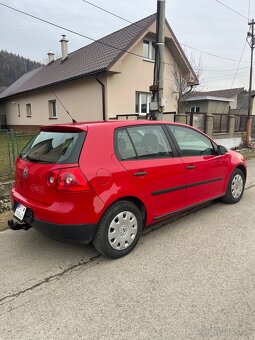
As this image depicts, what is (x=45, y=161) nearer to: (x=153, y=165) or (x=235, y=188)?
(x=153, y=165)

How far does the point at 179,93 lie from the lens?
1648 centimetres

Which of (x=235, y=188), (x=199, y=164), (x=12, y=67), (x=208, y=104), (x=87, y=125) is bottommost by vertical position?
(x=235, y=188)

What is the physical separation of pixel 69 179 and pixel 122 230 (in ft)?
2.90

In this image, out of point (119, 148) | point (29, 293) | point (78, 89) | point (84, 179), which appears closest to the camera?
point (29, 293)

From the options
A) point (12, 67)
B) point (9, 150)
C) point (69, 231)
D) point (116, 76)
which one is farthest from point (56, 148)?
point (12, 67)

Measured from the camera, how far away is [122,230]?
3264 mm

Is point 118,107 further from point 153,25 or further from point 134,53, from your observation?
point 153,25

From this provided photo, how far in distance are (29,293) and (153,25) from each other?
14.2 m

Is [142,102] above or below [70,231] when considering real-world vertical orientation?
above

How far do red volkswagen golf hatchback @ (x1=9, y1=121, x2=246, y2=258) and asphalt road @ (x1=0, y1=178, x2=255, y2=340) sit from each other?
0.34 meters

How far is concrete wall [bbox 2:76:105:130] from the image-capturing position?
14.4m

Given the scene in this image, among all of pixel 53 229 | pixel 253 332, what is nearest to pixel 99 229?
pixel 53 229

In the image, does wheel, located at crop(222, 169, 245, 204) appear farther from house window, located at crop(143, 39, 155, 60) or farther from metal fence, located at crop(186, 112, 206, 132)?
house window, located at crop(143, 39, 155, 60)

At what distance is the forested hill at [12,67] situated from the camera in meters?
49.9
